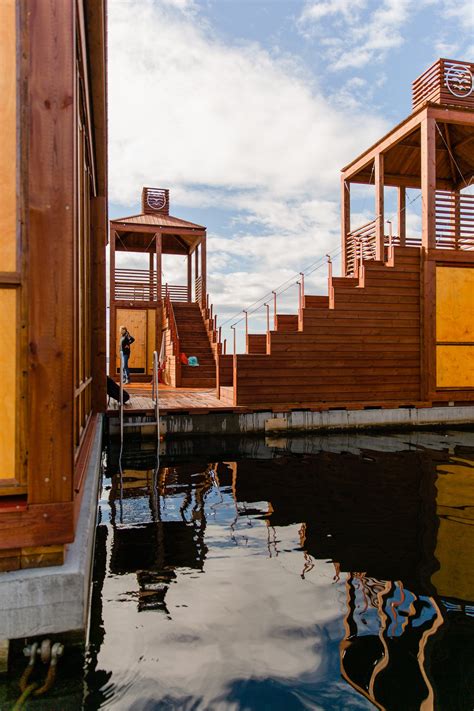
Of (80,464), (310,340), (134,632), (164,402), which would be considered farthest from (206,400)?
(134,632)

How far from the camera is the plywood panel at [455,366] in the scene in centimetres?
1281

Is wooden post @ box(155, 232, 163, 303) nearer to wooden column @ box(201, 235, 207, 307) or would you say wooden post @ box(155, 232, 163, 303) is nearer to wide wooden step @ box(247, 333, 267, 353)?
wooden column @ box(201, 235, 207, 307)

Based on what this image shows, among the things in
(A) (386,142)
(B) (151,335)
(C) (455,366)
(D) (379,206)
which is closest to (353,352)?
(C) (455,366)

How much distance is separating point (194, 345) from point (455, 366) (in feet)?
30.6

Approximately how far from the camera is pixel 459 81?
516 inches

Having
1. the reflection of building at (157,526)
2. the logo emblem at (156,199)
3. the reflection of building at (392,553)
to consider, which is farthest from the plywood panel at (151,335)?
the reflection of building at (157,526)

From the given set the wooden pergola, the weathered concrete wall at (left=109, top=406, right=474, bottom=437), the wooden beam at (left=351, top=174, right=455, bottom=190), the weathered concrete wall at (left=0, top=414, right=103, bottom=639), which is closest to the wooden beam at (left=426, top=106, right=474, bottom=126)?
the wooden pergola

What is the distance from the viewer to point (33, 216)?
2959 mm

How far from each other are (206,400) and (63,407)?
9793mm

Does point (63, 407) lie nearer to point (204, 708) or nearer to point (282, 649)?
point (204, 708)

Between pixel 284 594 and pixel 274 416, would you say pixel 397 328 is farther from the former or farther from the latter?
pixel 284 594

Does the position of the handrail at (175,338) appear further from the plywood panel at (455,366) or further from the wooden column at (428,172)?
the wooden column at (428,172)

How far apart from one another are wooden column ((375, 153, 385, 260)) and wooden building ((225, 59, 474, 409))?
0.58 meters

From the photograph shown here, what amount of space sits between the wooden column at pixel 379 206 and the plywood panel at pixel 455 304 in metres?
1.92
